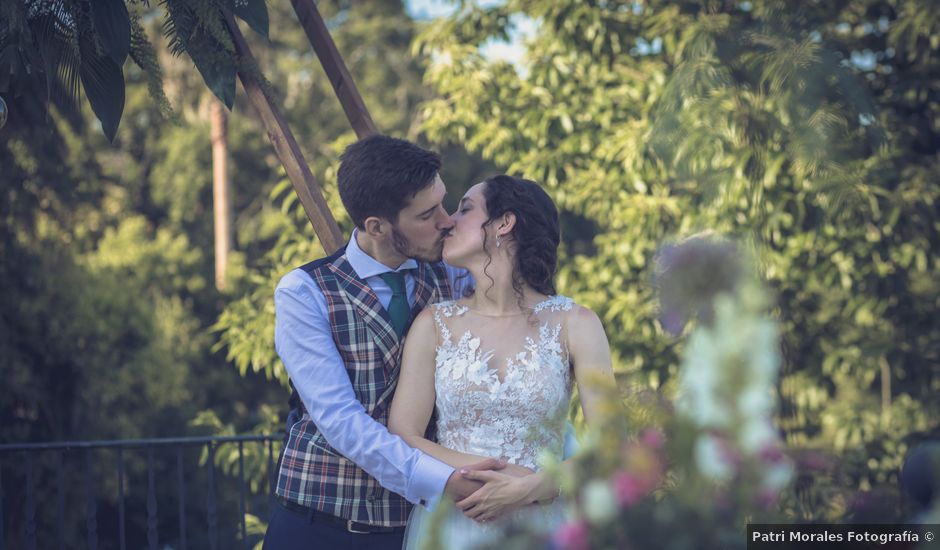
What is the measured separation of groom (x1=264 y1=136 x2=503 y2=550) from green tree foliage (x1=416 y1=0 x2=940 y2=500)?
7.43 ft

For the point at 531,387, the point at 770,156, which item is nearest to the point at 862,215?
the point at 770,156

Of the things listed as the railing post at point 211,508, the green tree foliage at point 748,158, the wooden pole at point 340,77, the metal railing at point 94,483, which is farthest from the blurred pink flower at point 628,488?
the green tree foliage at point 748,158

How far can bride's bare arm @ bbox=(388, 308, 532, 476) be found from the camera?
2.25m

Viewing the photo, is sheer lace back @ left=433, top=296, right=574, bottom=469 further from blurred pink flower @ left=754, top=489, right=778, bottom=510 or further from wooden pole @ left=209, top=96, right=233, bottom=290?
wooden pole @ left=209, top=96, right=233, bottom=290

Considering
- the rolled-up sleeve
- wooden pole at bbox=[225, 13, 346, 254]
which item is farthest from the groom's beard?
wooden pole at bbox=[225, 13, 346, 254]

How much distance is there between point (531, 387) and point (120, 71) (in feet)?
4.09

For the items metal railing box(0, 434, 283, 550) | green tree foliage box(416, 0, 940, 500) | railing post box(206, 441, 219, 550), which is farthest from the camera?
green tree foliage box(416, 0, 940, 500)

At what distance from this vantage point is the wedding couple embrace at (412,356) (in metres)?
2.21

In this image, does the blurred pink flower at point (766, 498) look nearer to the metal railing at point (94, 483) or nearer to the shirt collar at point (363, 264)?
the shirt collar at point (363, 264)

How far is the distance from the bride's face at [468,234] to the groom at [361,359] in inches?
1.4

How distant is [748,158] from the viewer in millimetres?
4422

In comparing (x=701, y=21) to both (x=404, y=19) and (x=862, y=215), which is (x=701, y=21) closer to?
(x=862, y=215)

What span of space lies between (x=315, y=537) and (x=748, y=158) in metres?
2.92

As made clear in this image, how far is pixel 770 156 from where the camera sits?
4.41 meters
